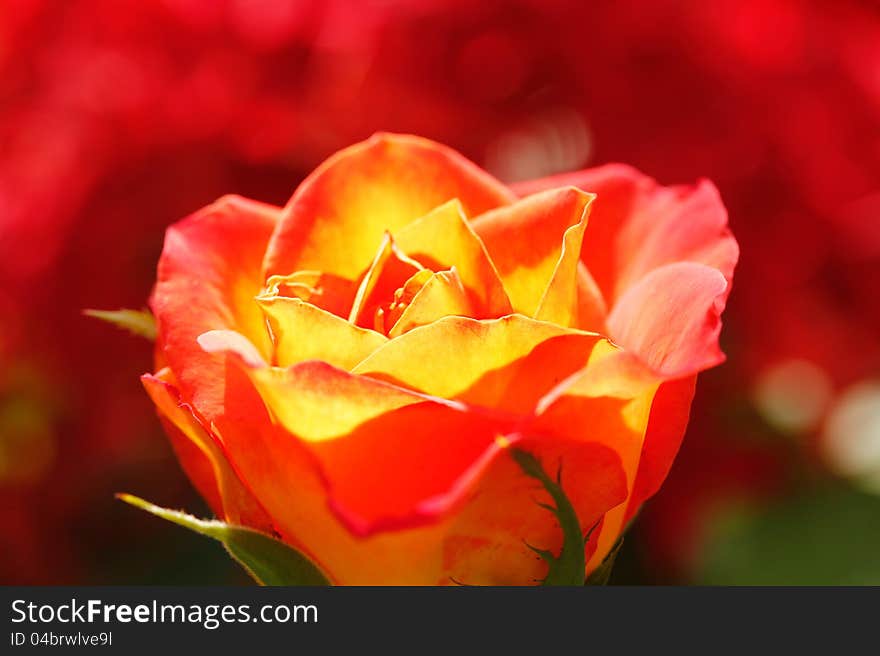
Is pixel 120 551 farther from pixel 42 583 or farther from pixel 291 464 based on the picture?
pixel 291 464

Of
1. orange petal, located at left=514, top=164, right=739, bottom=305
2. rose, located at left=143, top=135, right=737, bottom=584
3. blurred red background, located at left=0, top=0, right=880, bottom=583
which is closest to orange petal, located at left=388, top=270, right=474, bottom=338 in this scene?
rose, located at left=143, top=135, right=737, bottom=584

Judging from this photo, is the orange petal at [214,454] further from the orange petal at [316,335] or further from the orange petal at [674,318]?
the orange petal at [674,318]

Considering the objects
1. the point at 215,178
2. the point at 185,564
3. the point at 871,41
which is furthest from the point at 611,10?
the point at 185,564

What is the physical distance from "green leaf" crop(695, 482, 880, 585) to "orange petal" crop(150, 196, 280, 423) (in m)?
0.54

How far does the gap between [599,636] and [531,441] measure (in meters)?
0.12

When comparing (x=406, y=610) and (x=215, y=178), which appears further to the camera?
(x=215, y=178)

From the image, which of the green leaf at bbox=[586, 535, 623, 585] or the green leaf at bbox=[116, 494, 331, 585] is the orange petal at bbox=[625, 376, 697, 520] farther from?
the green leaf at bbox=[116, 494, 331, 585]

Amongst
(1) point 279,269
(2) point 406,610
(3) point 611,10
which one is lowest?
(2) point 406,610

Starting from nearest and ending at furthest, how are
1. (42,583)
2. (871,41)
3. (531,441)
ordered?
(531,441)
(871,41)
(42,583)

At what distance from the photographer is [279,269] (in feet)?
1.56

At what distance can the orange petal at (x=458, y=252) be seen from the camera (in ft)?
1.41

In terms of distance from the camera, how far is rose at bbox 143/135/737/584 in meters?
0.38

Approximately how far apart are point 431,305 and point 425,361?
36 millimetres

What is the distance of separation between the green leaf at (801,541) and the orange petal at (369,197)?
0.50 meters
